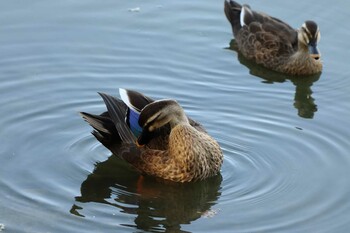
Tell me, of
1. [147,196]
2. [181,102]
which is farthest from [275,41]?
[147,196]

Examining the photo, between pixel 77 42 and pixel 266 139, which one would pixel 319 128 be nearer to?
pixel 266 139

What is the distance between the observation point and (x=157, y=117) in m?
10.0

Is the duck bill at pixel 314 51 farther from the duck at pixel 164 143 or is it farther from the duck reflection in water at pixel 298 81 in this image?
the duck at pixel 164 143

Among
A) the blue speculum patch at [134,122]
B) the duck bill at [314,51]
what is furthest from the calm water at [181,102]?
the blue speculum patch at [134,122]

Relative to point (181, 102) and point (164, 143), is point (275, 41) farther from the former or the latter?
point (164, 143)

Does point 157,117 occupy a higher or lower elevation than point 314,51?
higher

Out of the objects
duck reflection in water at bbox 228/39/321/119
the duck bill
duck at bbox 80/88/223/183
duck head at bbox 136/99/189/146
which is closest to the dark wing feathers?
duck at bbox 80/88/223/183

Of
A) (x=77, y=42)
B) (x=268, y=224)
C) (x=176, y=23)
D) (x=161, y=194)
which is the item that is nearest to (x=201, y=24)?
(x=176, y=23)

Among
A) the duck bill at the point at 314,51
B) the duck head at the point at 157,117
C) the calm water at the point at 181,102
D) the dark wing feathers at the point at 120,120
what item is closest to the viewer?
the calm water at the point at 181,102

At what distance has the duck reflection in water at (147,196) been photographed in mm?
9430

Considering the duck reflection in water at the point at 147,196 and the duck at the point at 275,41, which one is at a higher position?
the duck at the point at 275,41

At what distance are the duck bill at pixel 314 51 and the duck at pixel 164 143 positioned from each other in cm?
319

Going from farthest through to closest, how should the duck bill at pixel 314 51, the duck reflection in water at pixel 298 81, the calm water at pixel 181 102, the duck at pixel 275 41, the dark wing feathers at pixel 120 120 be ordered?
the duck at pixel 275 41, the duck bill at pixel 314 51, the duck reflection in water at pixel 298 81, the dark wing feathers at pixel 120 120, the calm water at pixel 181 102

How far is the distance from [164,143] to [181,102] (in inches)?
57.2
